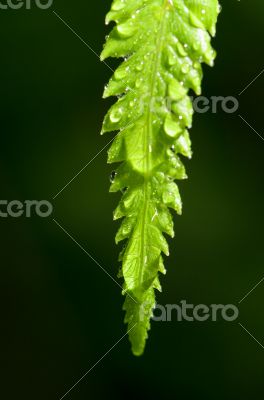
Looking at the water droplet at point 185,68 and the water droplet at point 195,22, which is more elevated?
the water droplet at point 195,22

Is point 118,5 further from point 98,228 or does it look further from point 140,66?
point 98,228

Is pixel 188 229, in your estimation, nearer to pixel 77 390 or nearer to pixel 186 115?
pixel 77 390

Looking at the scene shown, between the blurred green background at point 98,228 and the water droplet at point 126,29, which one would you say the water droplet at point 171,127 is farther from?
the blurred green background at point 98,228

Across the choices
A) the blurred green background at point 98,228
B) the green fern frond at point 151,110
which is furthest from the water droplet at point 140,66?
the blurred green background at point 98,228

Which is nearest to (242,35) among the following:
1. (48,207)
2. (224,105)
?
(224,105)

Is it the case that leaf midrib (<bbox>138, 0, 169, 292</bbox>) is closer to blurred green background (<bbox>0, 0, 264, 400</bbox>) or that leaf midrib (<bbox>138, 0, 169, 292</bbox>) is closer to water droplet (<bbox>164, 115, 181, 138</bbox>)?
water droplet (<bbox>164, 115, 181, 138</bbox>)

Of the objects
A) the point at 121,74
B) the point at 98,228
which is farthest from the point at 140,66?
the point at 98,228

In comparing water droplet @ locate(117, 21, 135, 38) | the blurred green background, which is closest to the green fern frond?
water droplet @ locate(117, 21, 135, 38)
